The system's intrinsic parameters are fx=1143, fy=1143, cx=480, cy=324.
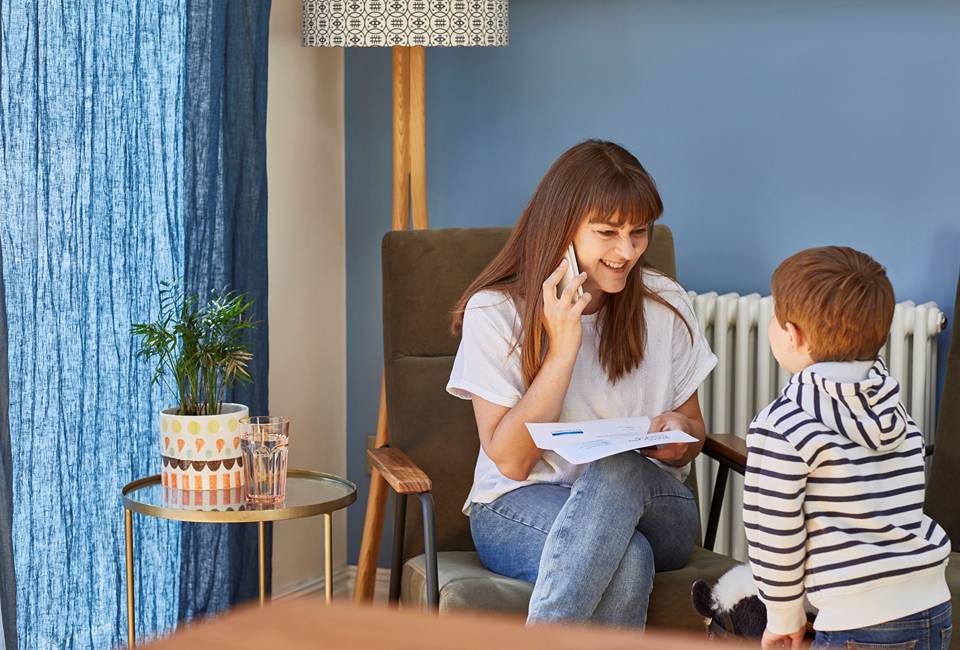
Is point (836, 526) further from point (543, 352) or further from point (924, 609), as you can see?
point (543, 352)

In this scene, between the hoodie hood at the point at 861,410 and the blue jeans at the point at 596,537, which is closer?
the hoodie hood at the point at 861,410

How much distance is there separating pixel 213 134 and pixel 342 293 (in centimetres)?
83

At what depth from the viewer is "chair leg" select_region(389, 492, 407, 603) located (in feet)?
6.90

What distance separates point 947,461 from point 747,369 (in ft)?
1.66

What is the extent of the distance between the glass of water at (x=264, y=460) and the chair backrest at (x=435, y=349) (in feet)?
1.02

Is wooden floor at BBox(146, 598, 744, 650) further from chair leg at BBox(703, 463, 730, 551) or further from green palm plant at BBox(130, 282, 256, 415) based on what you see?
chair leg at BBox(703, 463, 730, 551)

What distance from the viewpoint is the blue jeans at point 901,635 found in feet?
4.63

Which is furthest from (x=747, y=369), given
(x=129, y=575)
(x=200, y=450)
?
(x=129, y=575)

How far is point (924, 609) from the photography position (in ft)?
4.65

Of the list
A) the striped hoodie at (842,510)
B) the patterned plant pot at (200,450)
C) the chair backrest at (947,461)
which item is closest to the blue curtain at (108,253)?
the patterned plant pot at (200,450)

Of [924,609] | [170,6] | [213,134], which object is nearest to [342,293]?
[213,134]

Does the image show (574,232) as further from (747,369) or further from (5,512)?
(5,512)

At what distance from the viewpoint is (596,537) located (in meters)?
1.68

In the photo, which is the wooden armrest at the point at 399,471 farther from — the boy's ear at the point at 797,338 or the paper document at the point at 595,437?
the boy's ear at the point at 797,338
